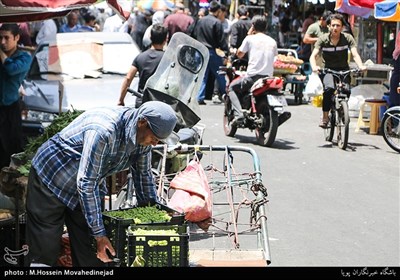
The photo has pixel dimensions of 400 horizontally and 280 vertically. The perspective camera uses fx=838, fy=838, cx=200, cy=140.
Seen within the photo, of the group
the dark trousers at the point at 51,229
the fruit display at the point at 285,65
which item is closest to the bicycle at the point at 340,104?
the fruit display at the point at 285,65

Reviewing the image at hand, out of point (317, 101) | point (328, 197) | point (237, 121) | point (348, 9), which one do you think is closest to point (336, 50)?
point (237, 121)

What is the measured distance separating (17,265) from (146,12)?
1672 cm

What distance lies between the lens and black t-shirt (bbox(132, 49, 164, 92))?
10000 millimetres

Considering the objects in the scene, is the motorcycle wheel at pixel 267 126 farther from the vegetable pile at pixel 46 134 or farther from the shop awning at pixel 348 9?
the vegetable pile at pixel 46 134

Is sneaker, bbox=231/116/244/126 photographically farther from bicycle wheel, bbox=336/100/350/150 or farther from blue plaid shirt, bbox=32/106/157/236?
blue plaid shirt, bbox=32/106/157/236

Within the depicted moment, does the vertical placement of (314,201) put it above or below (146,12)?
below

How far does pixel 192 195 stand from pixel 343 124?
643cm

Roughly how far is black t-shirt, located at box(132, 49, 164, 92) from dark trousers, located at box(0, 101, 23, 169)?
1507 millimetres

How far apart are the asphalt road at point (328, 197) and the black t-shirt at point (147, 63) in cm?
195

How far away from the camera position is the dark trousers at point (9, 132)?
31.1ft

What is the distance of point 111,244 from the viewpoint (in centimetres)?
504

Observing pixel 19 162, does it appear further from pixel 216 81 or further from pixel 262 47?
pixel 216 81

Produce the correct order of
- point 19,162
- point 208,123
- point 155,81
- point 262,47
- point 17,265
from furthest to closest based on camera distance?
point 208,123 < point 262,47 < point 155,81 < point 19,162 < point 17,265
